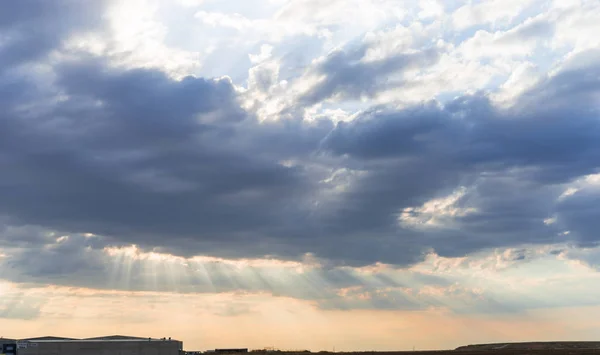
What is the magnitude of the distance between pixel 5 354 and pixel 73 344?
1657 centimetres

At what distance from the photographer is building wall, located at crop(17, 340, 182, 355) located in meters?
170

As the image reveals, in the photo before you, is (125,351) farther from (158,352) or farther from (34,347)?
(34,347)

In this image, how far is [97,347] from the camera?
17488 cm

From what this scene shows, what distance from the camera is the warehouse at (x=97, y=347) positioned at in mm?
169375

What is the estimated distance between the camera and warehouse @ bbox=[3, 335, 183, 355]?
6668 inches

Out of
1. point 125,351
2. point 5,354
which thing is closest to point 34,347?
point 5,354

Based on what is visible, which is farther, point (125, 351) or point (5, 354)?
point (125, 351)

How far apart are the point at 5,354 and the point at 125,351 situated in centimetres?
2911

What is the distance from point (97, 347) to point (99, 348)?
66cm

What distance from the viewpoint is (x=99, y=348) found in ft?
575

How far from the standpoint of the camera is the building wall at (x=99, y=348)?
558 feet

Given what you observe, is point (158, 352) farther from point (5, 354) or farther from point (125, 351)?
point (5, 354)

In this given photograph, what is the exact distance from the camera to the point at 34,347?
169250 millimetres

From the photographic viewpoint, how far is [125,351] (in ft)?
579
